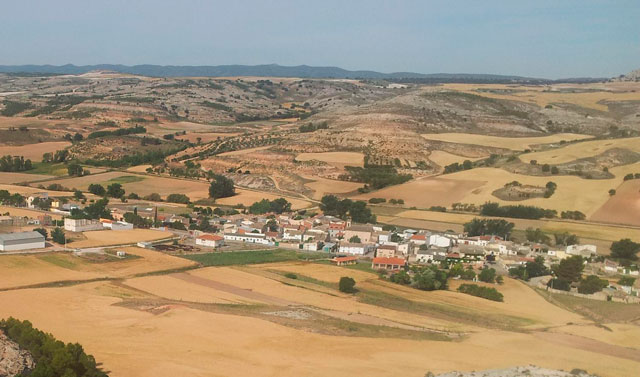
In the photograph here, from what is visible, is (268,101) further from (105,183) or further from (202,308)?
(202,308)

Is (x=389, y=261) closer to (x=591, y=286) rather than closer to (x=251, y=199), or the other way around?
(x=591, y=286)

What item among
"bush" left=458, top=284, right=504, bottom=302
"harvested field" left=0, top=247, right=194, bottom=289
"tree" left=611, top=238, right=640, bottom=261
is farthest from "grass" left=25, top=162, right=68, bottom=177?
"tree" left=611, top=238, right=640, bottom=261

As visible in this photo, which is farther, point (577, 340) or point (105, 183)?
point (105, 183)

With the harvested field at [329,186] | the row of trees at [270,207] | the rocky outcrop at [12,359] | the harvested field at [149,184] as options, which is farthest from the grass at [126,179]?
the rocky outcrop at [12,359]

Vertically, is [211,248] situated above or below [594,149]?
below

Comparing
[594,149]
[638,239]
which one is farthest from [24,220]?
→ [594,149]

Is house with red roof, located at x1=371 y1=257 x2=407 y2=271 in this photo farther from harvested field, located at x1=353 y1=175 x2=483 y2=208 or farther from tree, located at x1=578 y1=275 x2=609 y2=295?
harvested field, located at x1=353 y1=175 x2=483 y2=208
